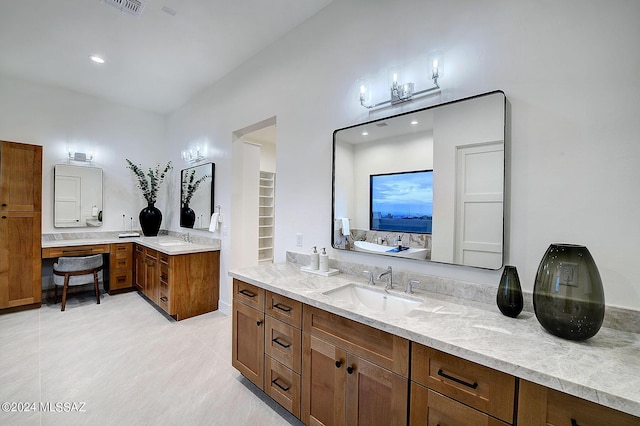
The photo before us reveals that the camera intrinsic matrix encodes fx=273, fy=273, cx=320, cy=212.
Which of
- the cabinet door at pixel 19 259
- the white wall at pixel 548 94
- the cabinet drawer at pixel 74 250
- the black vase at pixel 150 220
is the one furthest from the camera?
the black vase at pixel 150 220

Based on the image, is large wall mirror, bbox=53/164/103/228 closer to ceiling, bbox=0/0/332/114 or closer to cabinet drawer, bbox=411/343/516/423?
ceiling, bbox=0/0/332/114

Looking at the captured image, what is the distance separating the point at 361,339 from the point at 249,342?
3.43 ft

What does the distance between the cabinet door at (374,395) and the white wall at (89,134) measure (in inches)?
173

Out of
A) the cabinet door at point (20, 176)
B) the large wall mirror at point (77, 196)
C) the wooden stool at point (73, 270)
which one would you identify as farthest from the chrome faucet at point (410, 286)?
the large wall mirror at point (77, 196)

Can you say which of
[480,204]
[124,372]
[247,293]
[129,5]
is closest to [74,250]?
[124,372]

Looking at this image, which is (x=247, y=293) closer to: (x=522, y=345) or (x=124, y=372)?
(x=124, y=372)

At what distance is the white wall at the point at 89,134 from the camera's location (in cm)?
382

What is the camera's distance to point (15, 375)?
2.19 metres

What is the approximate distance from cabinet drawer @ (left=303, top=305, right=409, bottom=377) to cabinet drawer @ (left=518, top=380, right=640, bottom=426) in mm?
412

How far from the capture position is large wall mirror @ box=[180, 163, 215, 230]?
12.5 ft

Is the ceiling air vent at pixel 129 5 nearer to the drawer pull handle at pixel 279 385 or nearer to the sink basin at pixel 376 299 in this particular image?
the sink basin at pixel 376 299

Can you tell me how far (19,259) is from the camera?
340 cm

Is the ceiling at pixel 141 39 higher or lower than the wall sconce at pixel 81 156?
higher

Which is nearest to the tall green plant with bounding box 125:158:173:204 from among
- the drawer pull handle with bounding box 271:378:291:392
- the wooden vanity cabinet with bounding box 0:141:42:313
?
the wooden vanity cabinet with bounding box 0:141:42:313
